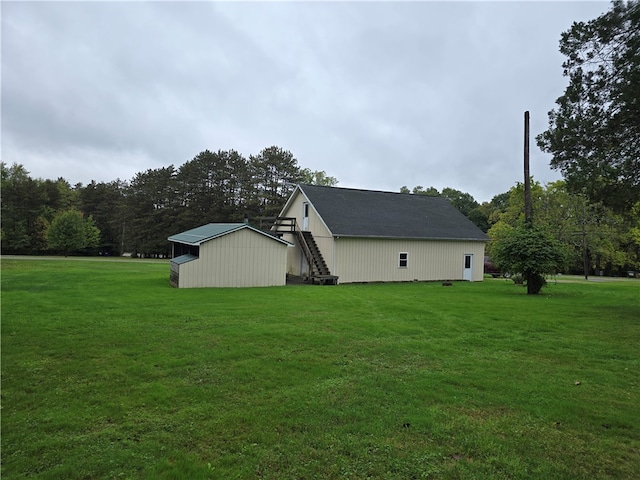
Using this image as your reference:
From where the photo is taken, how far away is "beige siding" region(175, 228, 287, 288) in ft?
54.7

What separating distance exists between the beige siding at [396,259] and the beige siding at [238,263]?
3560mm

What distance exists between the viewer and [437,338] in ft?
25.5

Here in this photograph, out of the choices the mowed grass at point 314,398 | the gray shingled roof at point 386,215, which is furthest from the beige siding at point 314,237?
the mowed grass at point 314,398

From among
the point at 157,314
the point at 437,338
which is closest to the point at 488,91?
the point at 437,338

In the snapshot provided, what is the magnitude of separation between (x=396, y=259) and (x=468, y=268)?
17.6 feet

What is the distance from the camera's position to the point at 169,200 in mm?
51625

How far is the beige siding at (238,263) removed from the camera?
1669 cm

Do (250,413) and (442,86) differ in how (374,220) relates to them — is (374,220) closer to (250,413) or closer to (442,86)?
(442,86)

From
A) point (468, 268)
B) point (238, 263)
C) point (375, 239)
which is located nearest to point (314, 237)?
point (375, 239)

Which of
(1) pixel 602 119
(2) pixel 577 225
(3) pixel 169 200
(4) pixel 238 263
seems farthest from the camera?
(3) pixel 169 200

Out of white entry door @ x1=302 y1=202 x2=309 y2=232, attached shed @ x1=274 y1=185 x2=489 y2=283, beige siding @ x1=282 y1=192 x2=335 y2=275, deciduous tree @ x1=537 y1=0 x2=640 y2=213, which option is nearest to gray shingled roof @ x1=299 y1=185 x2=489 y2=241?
attached shed @ x1=274 y1=185 x2=489 y2=283

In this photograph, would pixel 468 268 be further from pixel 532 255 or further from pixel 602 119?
pixel 602 119

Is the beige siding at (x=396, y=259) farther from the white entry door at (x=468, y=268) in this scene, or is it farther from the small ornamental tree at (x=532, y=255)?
the small ornamental tree at (x=532, y=255)

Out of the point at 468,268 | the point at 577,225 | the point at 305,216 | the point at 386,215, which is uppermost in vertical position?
the point at 577,225
